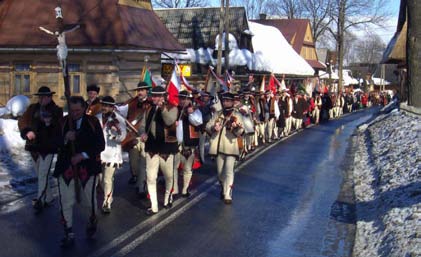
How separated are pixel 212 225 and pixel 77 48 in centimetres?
1491

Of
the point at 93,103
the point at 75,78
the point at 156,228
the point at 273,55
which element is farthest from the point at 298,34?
the point at 156,228

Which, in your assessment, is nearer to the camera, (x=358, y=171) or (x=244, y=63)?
(x=358, y=171)

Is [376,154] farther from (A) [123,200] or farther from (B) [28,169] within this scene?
(B) [28,169]

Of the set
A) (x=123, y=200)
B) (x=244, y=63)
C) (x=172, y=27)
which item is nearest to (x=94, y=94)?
(x=123, y=200)

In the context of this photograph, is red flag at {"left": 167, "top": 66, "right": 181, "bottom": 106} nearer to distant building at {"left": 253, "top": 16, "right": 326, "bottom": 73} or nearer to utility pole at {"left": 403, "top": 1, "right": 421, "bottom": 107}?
utility pole at {"left": 403, "top": 1, "right": 421, "bottom": 107}

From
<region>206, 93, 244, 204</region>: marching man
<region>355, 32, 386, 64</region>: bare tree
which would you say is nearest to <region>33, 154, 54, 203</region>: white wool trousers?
<region>206, 93, 244, 204</region>: marching man

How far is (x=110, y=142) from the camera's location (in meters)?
9.35

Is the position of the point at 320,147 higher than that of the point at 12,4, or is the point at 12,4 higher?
the point at 12,4

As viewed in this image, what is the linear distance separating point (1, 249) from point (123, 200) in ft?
10.5

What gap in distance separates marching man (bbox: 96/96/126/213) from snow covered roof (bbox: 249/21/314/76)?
28854 millimetres

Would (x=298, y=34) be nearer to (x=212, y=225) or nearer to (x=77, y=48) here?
(x=77, y=48)

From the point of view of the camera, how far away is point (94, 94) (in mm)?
9742

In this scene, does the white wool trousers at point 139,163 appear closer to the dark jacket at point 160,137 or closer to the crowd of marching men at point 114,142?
the crowd of marching men at point 114,142

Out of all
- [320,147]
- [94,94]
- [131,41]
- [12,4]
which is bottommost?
[320,147]
